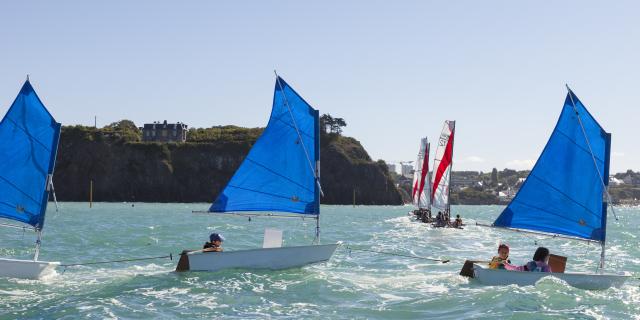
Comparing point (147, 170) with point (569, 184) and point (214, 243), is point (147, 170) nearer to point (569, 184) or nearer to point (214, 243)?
point (214, 243)

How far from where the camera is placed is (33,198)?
80.2 feet

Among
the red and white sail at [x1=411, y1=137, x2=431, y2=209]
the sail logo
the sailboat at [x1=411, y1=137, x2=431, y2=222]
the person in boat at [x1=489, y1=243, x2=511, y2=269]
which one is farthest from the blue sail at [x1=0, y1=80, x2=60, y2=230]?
the red and white sail at [x1=411, y1=137, x2=431, y2=209]

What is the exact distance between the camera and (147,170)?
182750mm

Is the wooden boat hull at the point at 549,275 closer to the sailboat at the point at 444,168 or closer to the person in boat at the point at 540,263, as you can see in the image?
the person in boat at the point at 540,263

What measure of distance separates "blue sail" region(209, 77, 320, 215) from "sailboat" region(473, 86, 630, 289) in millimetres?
6949

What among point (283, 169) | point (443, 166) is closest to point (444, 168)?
point (443, 166)

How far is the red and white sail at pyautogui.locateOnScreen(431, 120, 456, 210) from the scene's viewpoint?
66625 millimetres

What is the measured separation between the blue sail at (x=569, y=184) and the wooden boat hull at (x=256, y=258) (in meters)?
6.17

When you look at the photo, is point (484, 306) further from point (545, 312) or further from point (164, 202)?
point (164, 202)

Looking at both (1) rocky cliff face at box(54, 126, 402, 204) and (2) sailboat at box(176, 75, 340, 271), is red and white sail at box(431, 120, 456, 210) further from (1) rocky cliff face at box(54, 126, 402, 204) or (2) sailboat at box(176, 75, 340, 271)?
(1) rocky cliff face at box(54, 126, 402, 204)

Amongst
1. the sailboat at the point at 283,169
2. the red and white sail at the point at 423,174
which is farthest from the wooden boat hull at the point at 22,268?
the red and white sail at the point at 423,174

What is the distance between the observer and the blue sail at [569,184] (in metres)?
24.8

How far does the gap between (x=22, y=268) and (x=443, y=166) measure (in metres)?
48.5

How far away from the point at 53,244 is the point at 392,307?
25.6 metres
